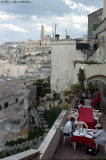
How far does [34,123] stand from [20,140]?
6.65ft

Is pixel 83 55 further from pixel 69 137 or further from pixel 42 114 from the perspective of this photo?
pixel 69 137

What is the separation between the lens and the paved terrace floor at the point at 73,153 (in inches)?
225

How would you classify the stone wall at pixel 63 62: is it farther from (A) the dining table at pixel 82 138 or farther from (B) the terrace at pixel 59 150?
(A) the dining table at pixel 82 138

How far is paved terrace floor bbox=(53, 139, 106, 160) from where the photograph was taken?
18.7 ft

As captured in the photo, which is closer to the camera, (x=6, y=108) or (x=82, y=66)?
(x=82, y=66)

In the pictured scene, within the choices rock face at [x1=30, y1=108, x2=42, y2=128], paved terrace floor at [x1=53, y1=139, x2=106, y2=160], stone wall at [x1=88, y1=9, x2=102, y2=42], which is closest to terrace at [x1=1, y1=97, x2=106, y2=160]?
paved terrace floor at [x1=53, y1=139, x2=106, y2=160]

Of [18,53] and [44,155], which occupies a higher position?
[18,53]

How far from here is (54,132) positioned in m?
6.06

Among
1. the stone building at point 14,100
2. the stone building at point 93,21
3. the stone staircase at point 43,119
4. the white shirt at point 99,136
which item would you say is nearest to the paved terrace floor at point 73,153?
the white shirt at point 99,136

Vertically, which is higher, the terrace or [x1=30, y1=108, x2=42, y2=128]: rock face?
the terrace

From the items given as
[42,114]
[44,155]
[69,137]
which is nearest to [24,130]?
[42,114]

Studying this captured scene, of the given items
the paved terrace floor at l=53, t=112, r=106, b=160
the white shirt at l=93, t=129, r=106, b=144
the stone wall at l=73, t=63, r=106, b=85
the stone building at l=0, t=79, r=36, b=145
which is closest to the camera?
the paved terrace floor at l=53, t=112, r=106, b=160

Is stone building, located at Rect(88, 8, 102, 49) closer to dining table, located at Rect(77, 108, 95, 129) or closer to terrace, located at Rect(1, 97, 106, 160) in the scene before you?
dining table, located at Rect(77, 108, 95, 129)

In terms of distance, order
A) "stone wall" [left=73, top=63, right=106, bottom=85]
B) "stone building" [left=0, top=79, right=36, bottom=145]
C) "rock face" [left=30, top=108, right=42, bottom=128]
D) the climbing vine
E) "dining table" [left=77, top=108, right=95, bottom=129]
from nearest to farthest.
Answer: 1. "dining table" [left=77, top=108, right=95, bottom=129]
2. the climbing vine
3. "stone wall" [left=73, top=63, right=106, bottom=85]
4. "rock face" [left=30, top=108, right=42, bottom=128]
5. "stone building" [left=0, top=79, right=36, bottom=145]
